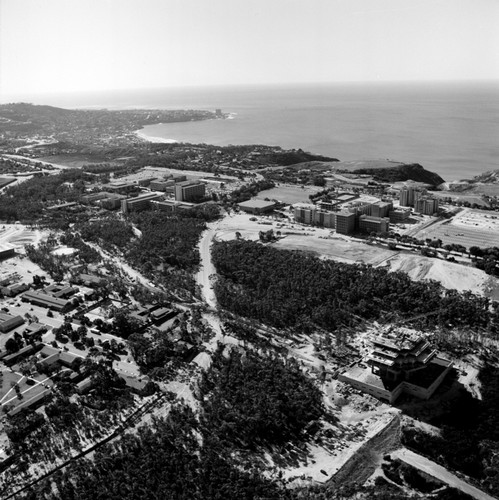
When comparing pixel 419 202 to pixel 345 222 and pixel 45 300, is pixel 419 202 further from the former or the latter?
pixel 45 300

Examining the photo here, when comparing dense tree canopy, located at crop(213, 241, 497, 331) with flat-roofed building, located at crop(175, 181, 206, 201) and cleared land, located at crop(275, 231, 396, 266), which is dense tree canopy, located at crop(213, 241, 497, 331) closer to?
cleared land, located at crop(275, 231, 396, 266)

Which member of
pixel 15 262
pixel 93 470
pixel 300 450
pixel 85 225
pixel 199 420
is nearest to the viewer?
pixel 93 470

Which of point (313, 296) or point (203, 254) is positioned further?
point (203, 254)

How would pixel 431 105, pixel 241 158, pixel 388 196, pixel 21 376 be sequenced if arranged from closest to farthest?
pixel 21 376 → pixel 388 196 → pixel 241 158 → pixel 431 105

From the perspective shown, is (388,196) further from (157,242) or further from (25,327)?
(25,327)

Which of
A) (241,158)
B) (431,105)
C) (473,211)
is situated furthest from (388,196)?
(431,105)
